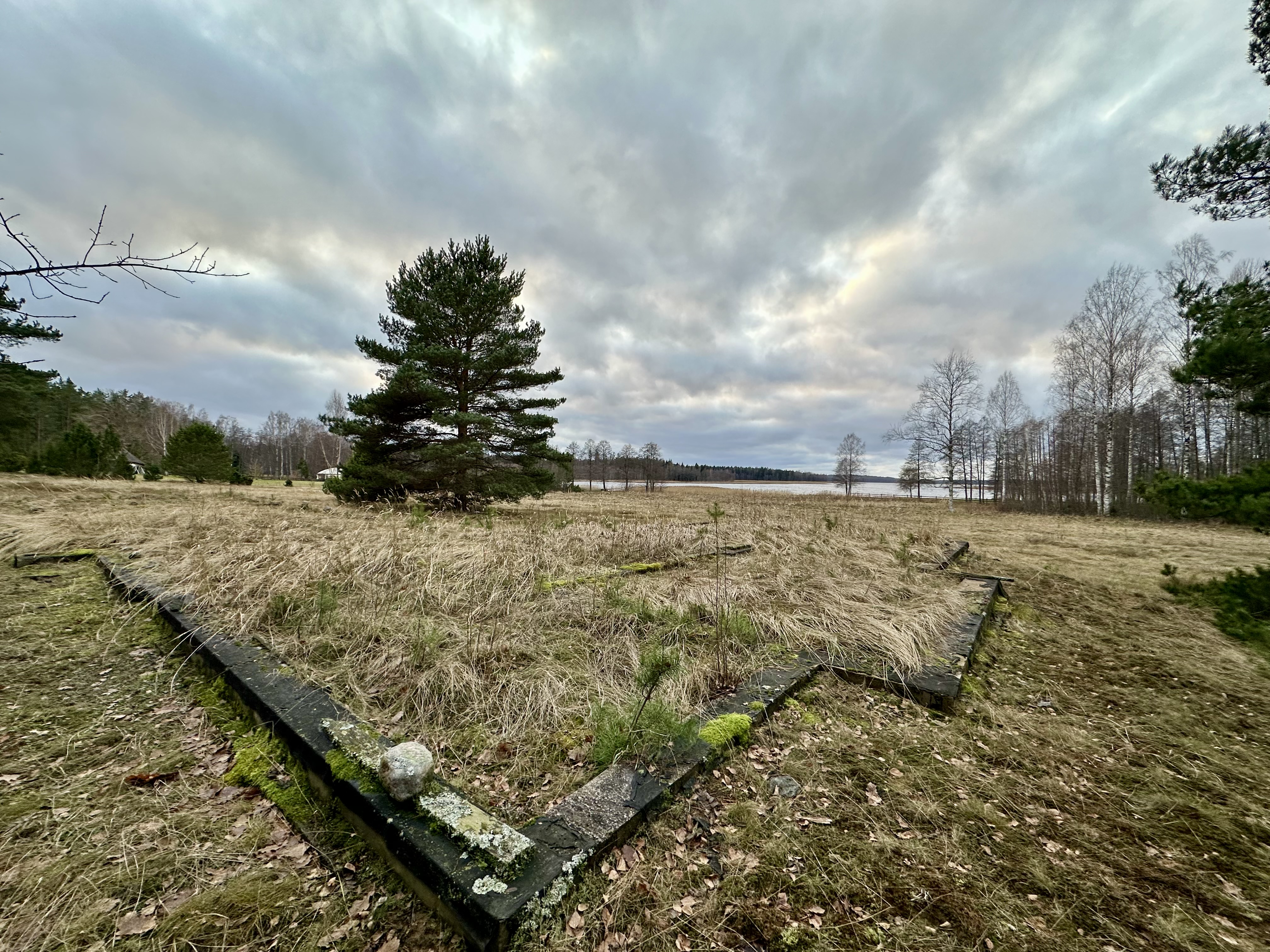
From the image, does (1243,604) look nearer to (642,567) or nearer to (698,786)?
(698,786)

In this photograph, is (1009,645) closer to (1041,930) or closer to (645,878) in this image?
(1041,930)

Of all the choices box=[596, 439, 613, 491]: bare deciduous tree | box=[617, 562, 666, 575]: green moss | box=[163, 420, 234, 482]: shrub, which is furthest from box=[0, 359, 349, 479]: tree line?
box=[596, 439, 613, 491]: bare deciduous tree

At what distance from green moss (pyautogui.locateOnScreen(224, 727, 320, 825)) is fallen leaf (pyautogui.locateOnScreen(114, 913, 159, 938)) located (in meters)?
0.44

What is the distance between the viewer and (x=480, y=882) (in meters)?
1.31

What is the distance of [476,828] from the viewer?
150cm

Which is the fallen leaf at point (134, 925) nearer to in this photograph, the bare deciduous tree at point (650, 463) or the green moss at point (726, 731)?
the green moss at point (726, 731)

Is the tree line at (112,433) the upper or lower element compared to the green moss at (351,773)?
upper

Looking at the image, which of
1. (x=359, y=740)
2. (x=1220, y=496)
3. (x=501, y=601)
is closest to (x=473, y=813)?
(x=359, y=740)

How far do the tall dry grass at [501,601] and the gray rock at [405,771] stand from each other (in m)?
0.45

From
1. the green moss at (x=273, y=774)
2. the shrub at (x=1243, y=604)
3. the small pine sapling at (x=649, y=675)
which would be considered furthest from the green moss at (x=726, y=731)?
the shrub at (x=1243, y=604)

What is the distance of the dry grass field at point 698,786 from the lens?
4.56 feet

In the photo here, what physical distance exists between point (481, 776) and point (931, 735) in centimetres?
243

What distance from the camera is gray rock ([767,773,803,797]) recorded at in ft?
6.51

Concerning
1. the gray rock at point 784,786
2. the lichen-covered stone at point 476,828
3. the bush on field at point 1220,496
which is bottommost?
the gray rock at point 784,786
